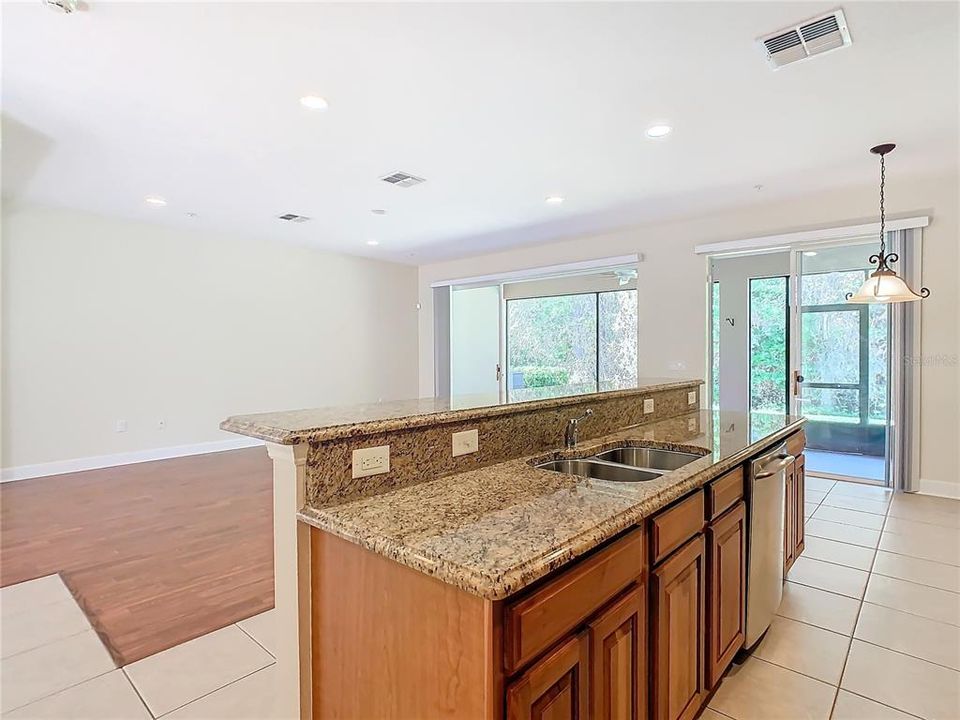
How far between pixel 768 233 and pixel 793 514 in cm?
336

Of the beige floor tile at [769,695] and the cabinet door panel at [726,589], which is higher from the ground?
the cabinet door panel at [726,589]

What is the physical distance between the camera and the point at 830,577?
2857 millimetres

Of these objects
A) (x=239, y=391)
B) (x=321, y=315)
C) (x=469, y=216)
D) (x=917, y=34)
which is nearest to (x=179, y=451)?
(x=239, y=391)

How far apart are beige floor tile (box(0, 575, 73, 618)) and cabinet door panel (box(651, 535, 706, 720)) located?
2.86 m

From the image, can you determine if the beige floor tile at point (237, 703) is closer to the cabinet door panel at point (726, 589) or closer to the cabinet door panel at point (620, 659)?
the cabinet door panel at point (620, 659)

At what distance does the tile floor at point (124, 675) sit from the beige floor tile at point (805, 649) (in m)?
2.02

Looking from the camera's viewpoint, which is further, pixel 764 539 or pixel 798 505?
pixel 798 505

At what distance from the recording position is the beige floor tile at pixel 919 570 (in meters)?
2.77

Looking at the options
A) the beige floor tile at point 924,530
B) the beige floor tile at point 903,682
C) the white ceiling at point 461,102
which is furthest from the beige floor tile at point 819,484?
the beige floor tile at point 903,682

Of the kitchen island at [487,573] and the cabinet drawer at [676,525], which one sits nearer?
the kitchen island at [487,573]

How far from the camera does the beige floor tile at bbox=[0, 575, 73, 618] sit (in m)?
2.52

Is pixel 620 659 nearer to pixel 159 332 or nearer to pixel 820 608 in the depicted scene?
pixel 820 608

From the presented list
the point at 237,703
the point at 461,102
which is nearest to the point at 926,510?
the point at 461,102

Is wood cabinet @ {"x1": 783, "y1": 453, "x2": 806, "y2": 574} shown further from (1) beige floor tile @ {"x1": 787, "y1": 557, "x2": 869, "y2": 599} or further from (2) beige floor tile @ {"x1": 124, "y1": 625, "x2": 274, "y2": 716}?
(2) beige floor tile @ {"x1": 124, "y1": 625, "x2": 274, "y2": 716}
